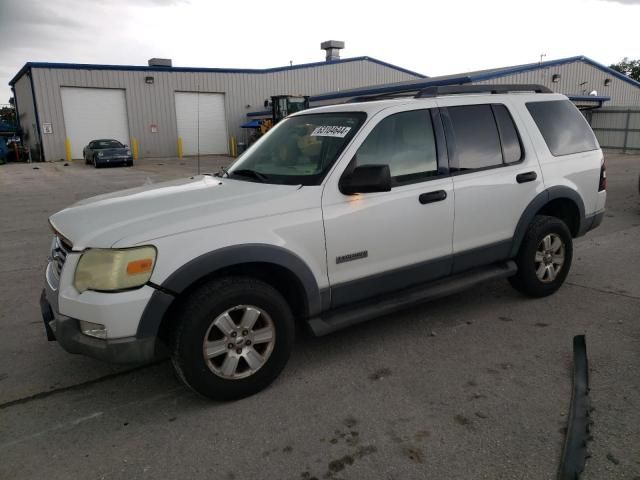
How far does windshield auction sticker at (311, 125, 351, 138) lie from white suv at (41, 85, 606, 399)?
2cm

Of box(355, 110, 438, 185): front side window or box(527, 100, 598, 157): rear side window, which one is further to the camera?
box(527, 100, 598, 157): rear side window

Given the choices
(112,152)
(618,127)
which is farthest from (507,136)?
(618,127)

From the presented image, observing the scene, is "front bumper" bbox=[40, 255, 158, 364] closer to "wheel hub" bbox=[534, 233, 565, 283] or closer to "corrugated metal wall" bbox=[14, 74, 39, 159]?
"wheel hub" bbox=[534, 233, 565, 283]

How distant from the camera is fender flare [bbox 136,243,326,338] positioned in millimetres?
2793

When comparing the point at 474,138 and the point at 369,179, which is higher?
the point at 474,138

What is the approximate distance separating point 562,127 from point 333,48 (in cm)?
3448

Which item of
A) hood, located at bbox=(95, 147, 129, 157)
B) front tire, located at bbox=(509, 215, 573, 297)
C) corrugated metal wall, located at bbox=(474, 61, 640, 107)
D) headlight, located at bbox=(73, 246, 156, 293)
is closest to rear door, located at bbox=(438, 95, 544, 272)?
front tire, located at bbox=(509, 215, 573, 297)

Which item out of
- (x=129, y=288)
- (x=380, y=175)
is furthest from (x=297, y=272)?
(x=129, y=288)

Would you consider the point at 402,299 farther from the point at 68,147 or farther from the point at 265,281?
the point at 68,147

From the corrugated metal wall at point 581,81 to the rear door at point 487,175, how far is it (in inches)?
765

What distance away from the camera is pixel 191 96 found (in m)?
32.0

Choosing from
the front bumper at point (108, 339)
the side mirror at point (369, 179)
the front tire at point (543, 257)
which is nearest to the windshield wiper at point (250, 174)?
the side mirror at point (369, 179)

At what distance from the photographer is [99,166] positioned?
24219 mm

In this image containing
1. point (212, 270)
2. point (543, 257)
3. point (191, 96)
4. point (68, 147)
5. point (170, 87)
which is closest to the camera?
point (212, 270)
